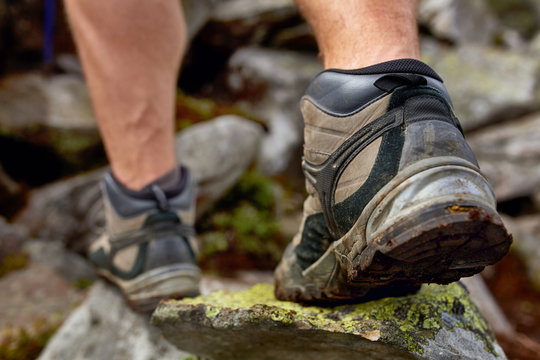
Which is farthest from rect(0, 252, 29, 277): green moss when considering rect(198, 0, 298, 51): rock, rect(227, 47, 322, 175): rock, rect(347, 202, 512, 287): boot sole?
rect(198, 0, 298, 51): rock

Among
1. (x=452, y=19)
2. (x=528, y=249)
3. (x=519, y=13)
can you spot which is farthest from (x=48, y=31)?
(x=519, y=13)

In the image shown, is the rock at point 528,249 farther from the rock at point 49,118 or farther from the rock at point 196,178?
the rock at point 49,118

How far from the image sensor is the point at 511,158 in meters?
6.52

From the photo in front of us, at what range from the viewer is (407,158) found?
1134 millimetres

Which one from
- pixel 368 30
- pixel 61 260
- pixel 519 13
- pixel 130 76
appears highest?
pixel 368 30

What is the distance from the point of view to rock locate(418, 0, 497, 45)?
27.6 ft

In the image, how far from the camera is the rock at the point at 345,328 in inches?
51.4

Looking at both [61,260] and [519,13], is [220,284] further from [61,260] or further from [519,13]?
[519,13]

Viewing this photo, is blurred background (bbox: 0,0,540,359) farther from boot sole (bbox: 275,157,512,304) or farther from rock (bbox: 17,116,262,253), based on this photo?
boot sole (bbox: 275,157,512,304)

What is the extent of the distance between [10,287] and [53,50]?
3632 millimetres

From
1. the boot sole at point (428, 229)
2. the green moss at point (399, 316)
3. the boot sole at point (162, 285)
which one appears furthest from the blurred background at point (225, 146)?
the boot sole at point (428, 229)

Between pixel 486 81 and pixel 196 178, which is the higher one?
pixel 196 178

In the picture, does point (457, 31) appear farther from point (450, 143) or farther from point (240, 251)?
point (450, 143)

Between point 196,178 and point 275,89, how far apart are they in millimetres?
3211
